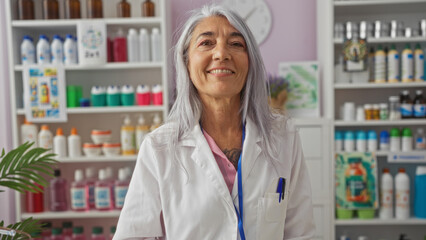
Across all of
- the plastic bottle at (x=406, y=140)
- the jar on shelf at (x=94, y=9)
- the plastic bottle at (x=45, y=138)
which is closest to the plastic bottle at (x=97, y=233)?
the plastic bottle at (x=45, y=138)

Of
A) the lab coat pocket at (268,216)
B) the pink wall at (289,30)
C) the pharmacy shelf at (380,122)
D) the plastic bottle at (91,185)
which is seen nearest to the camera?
the lab coat pocket at (268,216)

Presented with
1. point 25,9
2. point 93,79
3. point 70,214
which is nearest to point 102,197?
point 70,214

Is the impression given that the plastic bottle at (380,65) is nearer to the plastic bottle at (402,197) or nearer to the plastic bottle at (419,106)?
the plastic bottle at (419,106)

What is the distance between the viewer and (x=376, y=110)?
9.63 ft

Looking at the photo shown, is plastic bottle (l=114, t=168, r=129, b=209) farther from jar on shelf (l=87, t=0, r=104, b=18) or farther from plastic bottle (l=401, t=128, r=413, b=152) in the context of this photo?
plastic bottle (l=401, t=128, r=413, b=152)

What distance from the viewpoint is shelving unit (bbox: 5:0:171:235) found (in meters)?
2.89

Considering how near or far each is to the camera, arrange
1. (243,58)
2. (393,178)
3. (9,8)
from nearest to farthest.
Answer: (243,58) → (9,8) → (393,178)

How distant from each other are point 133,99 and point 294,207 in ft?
6.31

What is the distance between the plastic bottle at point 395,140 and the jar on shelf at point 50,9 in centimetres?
261

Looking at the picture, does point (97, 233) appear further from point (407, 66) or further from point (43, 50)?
point (407, 66)

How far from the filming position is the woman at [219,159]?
3.91ft

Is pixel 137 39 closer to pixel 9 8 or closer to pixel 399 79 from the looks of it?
pixel 9 8

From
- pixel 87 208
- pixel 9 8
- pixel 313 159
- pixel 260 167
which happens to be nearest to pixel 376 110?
pixel 313 159

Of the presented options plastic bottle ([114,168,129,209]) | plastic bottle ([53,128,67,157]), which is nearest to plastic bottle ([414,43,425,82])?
plastic bottle ([114,168,129,209])
